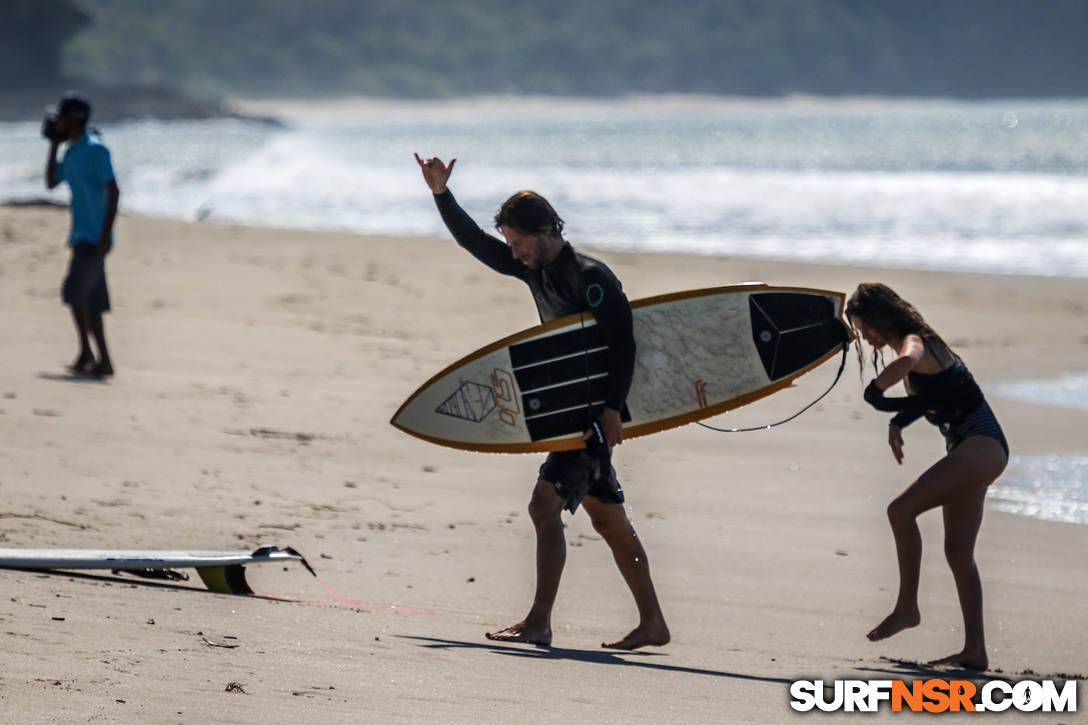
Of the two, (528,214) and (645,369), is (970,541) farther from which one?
(528,214)

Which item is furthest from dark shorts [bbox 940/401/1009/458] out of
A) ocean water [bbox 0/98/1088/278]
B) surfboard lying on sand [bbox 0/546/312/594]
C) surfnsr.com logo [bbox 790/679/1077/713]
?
ocean water [bbox 0/98/1088/278]

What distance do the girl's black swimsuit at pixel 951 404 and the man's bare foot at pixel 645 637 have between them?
3.16ft

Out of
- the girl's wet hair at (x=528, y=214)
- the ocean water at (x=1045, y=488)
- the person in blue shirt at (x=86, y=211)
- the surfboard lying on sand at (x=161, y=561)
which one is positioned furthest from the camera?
the person in blue shirt at (x=86, y=211)

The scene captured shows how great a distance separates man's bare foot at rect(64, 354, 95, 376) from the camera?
25.1 feet

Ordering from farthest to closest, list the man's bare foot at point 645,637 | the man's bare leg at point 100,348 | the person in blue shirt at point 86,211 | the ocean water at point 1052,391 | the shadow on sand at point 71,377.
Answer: the ocean water at point 1052,391 < the man's bare leg at point 100,348 < the shadow on sand at point 71,377 < the person in blue shirt at point 86,211 < the man's bare foot at point 645,637

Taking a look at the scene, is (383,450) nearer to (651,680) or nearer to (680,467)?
(680,467)

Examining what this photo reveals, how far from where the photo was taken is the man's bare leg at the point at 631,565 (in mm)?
3908

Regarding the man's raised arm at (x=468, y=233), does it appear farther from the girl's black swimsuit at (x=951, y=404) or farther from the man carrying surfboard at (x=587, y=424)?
the girl's black swimsuit at (x=951, y=404)

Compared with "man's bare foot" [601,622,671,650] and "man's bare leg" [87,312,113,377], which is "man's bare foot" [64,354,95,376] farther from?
"man's bare foot" [601,622,671,650]

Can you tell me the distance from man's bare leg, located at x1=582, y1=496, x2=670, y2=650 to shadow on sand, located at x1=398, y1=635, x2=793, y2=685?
5 centimetres

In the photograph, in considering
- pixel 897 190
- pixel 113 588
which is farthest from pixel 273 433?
pixel 897 190

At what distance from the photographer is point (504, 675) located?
11.4 ft

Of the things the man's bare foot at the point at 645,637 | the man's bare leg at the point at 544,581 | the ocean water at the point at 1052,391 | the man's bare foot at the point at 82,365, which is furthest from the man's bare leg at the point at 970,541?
the man's bare foot at the point at 82,365

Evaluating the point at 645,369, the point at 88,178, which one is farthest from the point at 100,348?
the point at 645,369
